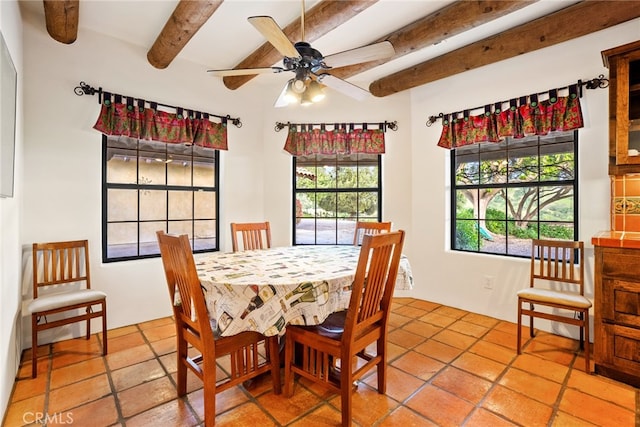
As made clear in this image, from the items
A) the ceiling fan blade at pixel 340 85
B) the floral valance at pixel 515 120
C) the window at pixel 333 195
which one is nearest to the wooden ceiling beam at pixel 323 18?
the ceiling fan blade at pixel 340 85

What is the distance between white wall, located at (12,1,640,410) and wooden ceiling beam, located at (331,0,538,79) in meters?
0.91

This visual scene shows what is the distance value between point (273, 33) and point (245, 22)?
4.17ft

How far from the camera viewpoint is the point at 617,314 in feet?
6.48

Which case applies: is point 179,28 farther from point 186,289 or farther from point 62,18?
point 186,289

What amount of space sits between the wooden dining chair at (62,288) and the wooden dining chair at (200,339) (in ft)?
3.31

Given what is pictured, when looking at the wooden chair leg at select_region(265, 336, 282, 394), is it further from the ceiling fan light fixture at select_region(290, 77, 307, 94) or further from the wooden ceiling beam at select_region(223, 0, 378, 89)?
the wooden ceiling beam at select_region(223, 0, 378, 89)

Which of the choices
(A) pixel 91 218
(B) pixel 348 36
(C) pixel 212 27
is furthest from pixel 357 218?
(A) pixel 91 218

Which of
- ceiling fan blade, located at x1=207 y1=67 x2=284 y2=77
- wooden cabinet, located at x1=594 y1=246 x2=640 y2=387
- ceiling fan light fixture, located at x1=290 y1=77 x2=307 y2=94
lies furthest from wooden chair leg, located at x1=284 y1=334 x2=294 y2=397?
wooden cabinet, located at x1=594 y1=246 x2=640 y2=387

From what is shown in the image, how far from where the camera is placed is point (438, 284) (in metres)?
3.53

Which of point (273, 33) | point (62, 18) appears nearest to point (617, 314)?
point (273, 33)

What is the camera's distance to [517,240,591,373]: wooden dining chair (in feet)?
7.28

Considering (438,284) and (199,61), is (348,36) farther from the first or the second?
(438,284)

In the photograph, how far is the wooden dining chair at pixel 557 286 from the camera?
222 cm

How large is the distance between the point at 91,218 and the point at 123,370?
1.38 m
